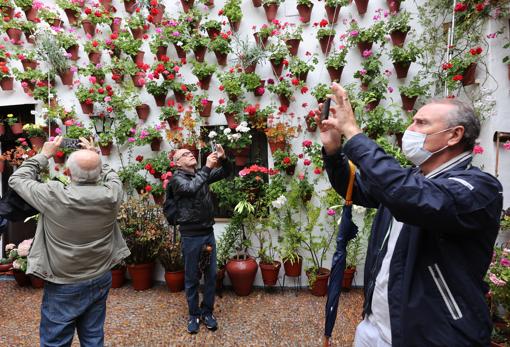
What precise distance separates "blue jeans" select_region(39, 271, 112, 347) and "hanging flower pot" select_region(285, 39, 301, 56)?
13.2 ft

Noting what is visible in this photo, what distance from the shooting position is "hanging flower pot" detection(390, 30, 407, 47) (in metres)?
4.64

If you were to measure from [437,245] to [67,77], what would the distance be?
6.07 m

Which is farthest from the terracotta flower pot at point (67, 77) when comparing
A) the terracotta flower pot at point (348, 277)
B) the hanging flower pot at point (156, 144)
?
the terracotta flower pot at point (348, 277)

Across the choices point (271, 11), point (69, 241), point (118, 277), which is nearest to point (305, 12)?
point (271, 11)

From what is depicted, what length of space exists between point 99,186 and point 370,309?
2093 millimetres

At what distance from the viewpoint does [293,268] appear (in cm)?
493

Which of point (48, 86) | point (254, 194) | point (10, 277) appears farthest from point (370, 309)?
point (10, 277)

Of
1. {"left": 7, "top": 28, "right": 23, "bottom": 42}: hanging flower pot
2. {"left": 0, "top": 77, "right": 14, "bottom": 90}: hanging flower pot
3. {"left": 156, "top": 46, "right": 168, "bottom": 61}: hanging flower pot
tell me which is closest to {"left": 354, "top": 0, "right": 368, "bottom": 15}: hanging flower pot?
{"left": 156, "top": 46, "right": 168, "bottom": 61}: hanging flower pot

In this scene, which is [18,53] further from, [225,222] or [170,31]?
[225,222]

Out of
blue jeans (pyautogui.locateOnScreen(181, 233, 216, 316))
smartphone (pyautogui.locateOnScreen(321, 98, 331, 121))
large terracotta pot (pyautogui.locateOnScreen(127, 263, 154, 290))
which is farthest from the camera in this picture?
large terracotta pot (pyautogui.locateOnScreen(127, 263, 154, 290))

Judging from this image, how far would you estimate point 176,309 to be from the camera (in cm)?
454

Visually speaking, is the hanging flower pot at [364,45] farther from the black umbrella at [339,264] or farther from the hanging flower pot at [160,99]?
the black umbrella at [339,264]

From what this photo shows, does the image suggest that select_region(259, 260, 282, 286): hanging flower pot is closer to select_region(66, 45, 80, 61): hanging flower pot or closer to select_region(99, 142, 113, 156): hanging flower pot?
select_region(99, 142, 113, 156): hanging flower pot

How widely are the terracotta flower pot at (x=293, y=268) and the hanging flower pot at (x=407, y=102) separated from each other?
8.81ft
